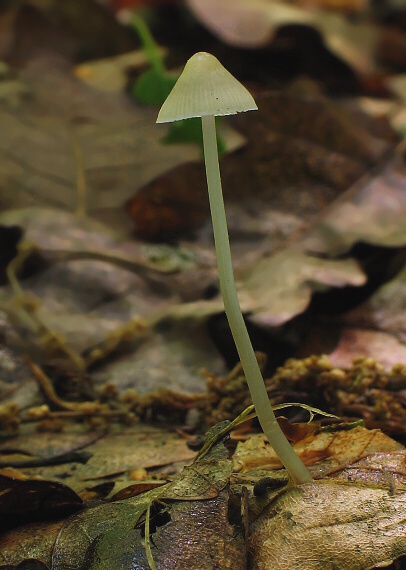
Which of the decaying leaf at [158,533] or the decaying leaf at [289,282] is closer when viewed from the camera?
the decaying leaf at [158,533]

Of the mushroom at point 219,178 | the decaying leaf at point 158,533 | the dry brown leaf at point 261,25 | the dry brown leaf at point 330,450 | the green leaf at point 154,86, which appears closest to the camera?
the decaying leaf at point 158,533

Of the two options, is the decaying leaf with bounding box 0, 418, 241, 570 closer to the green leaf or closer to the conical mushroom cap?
the conical mushroom cap

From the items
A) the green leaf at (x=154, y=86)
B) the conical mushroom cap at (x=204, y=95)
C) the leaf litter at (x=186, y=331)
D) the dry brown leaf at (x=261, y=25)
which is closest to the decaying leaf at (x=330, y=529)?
the leaf litter at (x=186, y=331)

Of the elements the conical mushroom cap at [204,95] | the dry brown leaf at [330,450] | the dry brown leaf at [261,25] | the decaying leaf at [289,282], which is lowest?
the dry brown leaf at [330,450]

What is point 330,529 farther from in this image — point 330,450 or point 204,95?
point 204,95

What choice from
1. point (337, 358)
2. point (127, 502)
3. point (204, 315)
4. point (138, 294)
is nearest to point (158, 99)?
point (138, 294)

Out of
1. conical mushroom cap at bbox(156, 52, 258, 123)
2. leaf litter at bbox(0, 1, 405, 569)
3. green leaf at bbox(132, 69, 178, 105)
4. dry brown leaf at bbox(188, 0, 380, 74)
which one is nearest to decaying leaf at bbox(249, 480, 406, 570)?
leaf litter at bbox(0, 1, 405, 569)

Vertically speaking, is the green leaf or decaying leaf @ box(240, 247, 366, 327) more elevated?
the green leaf

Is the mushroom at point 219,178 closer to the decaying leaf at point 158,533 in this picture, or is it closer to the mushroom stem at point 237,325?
the mushroom stem at point 237,325
